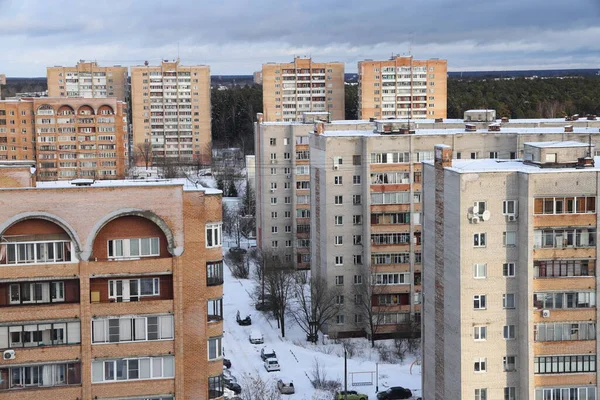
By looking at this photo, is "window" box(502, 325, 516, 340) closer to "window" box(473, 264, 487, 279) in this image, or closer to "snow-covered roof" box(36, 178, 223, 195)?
"window" box(473, 264, 487, 279)

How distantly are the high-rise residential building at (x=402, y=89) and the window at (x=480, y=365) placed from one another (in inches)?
2133

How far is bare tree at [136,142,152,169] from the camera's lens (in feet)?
249

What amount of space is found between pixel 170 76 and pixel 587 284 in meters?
61.0

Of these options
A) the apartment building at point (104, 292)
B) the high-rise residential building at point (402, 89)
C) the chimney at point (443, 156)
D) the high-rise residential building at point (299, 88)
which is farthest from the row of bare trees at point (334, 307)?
the high-rise residential building at point (299, 88)

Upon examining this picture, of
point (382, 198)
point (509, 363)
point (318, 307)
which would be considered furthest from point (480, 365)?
point (382, 198)

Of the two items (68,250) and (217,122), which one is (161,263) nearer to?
(68,250)

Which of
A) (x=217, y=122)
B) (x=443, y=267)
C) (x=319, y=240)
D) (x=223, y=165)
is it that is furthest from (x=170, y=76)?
(x=443, y=267)

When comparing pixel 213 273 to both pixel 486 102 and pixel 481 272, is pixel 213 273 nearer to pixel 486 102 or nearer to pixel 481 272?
pixel 481 272

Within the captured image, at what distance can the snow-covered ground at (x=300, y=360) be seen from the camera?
27828 mm

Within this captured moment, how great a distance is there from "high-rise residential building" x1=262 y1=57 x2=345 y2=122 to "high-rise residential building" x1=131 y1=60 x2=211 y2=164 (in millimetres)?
5425

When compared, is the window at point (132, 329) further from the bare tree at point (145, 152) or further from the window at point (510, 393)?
the bare tree at point (145, 152)

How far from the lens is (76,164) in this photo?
2461 inches

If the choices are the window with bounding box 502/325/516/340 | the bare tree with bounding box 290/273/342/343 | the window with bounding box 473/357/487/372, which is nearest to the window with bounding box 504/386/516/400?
the window with bounding box 473/357/487/372

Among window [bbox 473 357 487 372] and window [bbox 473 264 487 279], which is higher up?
window [bbox 473 264 487 279]
